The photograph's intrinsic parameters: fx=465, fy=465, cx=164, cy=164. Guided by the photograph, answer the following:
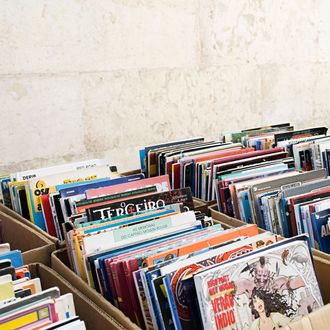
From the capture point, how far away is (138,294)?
0.93 m

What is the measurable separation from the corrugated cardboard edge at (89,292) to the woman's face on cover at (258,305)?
23 cm

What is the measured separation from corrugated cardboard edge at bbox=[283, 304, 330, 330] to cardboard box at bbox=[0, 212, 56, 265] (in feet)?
2.47

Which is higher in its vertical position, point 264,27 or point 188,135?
point 264,27

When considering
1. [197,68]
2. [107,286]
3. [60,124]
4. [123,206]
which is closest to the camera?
[107,286]

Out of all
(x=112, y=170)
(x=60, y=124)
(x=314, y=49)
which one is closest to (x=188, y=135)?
(x=60, y=124)

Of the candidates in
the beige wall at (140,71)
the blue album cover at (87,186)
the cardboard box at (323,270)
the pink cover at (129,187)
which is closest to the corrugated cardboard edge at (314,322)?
the cardboard box at (323,270)

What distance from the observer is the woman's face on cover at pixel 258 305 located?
2.94 feet

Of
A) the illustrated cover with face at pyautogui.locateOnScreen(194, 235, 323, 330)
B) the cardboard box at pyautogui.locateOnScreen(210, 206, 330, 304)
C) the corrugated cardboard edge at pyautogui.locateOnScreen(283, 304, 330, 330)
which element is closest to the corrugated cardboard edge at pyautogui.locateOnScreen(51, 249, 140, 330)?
the illustrated cover with face at pyautogui.locateOnScreen(194, 235, 323, 330)

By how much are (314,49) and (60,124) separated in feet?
6.86

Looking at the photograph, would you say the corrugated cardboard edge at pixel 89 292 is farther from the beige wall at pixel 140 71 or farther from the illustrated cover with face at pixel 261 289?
the beige wall at pixel 140 71

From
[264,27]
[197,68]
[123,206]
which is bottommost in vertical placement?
[123,206]

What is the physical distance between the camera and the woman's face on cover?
0.90 meters

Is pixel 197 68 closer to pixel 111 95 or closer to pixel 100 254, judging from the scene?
pixel 111 95

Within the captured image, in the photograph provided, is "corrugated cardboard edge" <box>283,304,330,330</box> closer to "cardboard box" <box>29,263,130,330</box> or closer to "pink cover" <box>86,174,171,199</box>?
"cardboard box" <box>29,263,130,330</box>
